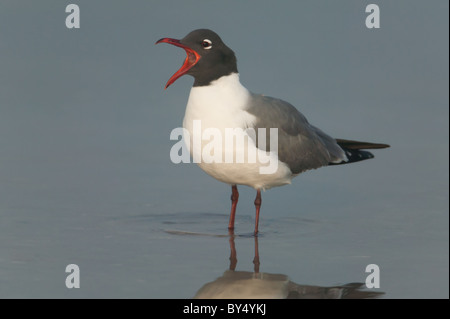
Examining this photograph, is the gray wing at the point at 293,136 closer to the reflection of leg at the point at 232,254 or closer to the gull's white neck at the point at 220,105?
the gull's white neck at the point at 220,105

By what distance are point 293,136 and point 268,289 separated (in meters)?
2.62

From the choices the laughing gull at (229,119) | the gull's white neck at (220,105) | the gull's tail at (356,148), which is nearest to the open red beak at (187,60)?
the laughing gull at (229,119)

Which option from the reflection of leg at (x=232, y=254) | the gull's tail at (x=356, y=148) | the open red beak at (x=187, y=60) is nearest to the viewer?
the reflection of leg at (x=232, y=254)

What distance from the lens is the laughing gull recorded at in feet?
29.3

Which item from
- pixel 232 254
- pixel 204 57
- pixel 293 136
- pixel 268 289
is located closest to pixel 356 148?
pixel 293 136

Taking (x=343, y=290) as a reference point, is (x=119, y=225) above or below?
above

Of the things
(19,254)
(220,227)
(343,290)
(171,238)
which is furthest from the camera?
(220,227)

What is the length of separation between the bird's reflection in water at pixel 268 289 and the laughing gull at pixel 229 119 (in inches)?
62.0

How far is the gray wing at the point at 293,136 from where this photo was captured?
9.24 m

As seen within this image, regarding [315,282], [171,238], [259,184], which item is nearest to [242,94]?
[259,184]

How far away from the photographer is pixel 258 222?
971 centimetres

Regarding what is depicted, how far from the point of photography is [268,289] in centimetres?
740

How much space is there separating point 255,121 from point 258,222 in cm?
128

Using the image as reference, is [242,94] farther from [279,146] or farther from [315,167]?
[315,167]
